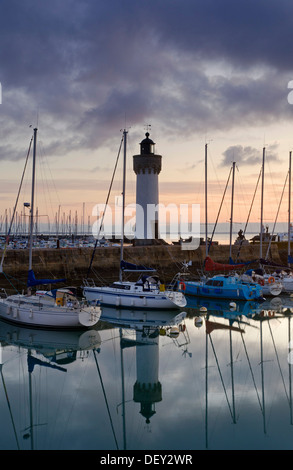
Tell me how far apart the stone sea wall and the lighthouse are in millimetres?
2524

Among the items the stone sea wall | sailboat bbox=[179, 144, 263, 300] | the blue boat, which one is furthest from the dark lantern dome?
the blue boat

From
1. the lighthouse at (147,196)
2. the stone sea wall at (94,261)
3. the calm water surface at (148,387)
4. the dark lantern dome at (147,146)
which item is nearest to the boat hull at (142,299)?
the calm water surface at (148,387)

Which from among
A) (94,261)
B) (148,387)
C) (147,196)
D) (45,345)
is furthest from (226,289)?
(148,387)

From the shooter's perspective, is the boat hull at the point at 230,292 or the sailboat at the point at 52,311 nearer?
the sailboat at the point at 52,311

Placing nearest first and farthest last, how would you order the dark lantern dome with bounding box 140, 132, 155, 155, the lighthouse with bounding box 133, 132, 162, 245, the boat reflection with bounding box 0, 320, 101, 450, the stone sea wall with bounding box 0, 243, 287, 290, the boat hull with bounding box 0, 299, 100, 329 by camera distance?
the boat reflection with bounding box 0, 320, 101, 450 → the boat hull with bounding box 0, 299, 100, 329 → the stone sea wall with bounding box 0, 243, 287, 290 → the lighthouse with bounding box 133, 132, 162, 245 → the dark lantern dome with bounding box 140, 132, 155, 155

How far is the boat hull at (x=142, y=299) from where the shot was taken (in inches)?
922

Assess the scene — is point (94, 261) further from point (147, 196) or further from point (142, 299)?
point (142, 299)

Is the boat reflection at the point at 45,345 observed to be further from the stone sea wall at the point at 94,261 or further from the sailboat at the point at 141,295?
the stone sea wall at the point at 94,261

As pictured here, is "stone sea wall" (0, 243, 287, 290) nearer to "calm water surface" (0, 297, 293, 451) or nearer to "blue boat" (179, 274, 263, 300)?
"blue boat" (179, 274, 263, 300)

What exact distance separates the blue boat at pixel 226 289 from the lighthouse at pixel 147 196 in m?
10.9

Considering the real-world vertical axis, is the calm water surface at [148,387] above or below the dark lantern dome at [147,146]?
below

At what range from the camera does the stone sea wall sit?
95.2 feet

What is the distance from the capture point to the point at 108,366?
15.0 meters
